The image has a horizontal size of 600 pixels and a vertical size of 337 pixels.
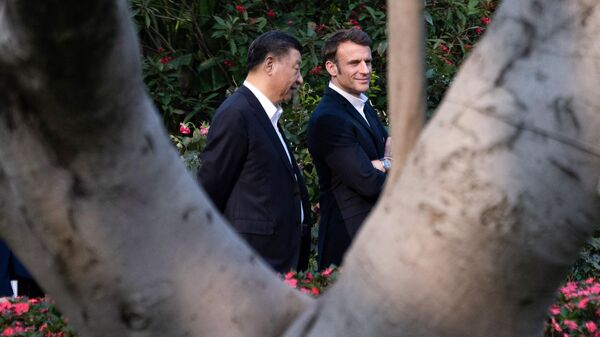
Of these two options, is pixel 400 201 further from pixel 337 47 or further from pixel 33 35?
pixel 337 47

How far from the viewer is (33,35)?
166 centimetres

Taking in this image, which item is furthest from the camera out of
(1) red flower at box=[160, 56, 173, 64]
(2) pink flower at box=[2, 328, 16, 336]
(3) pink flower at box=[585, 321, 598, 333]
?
(1) red flower at box=[160, 56, 173, 64]

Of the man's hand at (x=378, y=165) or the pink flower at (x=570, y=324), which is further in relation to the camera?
the man's hand at (x=378, y=165)

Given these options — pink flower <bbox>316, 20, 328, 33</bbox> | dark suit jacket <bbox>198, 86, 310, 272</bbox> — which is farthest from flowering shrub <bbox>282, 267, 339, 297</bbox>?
pink flower <bbox>316, 20, 328, 33</bbox>

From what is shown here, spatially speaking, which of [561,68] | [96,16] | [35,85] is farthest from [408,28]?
[35,85]

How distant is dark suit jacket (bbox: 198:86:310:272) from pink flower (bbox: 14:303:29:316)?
1091 millimetres

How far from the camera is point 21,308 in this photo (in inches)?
164

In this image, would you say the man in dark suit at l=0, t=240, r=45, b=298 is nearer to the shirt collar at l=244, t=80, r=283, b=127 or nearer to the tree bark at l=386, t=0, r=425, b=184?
the shirt collar at l=244, t=80, r=283, b=127

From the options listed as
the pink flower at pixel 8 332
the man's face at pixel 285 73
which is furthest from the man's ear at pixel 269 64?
the pink flower at pixel 8 332

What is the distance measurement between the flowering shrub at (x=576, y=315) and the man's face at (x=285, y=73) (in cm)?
195

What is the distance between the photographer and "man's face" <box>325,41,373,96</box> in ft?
18.5

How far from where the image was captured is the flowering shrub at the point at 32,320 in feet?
12.6

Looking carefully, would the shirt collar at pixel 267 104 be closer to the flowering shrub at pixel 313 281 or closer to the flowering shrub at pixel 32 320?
the flowering shrub at pixel 313 281

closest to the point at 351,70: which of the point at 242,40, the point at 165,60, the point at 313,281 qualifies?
the point at 313,281
